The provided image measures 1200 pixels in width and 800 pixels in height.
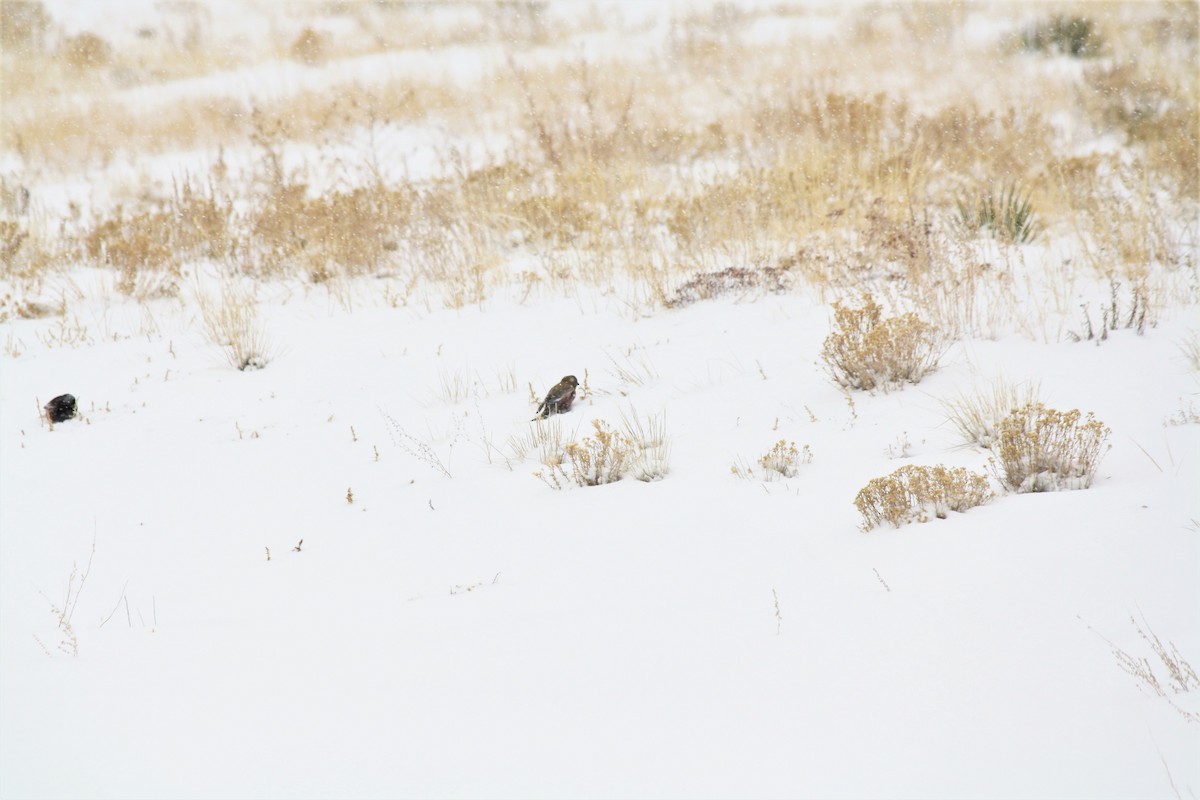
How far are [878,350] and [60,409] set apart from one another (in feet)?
15.3

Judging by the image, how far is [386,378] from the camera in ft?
16.5

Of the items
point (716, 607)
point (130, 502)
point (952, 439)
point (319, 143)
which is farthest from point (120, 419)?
point (319, 143)

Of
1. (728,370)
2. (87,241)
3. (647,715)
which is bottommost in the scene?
(647,715)

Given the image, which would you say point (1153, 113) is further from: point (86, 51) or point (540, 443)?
point (86, 51)

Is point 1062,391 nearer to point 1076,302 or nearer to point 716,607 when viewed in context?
point 1076,302

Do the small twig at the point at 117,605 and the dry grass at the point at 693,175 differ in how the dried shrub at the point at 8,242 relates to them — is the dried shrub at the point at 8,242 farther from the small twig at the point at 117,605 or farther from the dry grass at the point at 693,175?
the small twig at the point at 117,605

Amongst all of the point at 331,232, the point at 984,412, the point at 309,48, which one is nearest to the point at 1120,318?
the point at 984,412

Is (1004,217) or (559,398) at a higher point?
(1004,217)

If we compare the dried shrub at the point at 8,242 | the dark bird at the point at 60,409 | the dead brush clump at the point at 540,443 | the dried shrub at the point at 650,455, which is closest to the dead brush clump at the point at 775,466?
the dried shrub at the point at 650,455

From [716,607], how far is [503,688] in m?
0.67

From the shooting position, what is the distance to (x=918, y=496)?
2.68 metres

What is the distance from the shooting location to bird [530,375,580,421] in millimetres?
4227

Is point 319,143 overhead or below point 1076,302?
overhead

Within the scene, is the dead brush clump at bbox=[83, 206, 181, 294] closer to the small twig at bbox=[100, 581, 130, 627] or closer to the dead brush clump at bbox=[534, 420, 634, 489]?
the small twig at bbox=[100, 581, 130, 627]
